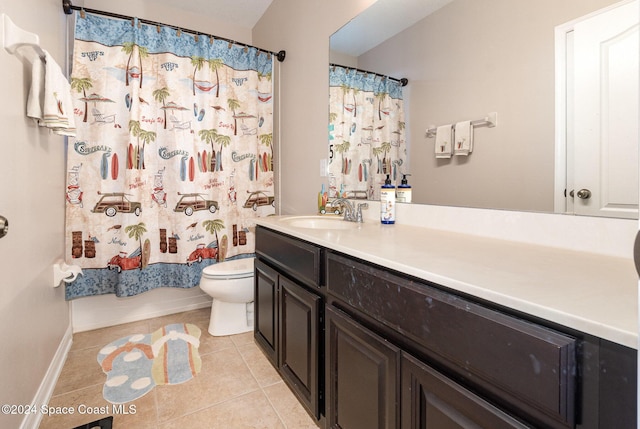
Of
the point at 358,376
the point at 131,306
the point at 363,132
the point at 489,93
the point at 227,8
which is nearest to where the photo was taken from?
the point at 358,376

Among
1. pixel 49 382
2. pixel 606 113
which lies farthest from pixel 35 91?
pixel 606 113

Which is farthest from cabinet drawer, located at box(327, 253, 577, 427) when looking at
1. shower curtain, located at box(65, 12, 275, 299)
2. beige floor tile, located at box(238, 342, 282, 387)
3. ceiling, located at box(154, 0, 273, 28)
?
ceiling, located at box(154, 0, 273, 28)

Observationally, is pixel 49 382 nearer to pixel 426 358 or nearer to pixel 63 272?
pixel 63 272

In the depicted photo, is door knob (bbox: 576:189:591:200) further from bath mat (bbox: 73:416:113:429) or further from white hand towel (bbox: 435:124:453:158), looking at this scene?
bath mat (bbox: 73:416:113:429)

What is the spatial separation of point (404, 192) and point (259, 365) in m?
1.28

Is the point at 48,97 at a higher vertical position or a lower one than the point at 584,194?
higher

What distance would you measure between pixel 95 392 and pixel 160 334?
2.02ft

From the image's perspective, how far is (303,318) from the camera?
1.30 metres

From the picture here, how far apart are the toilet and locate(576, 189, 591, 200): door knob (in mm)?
1735

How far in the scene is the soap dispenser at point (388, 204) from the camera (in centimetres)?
153

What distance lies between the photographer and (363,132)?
1.82 meters

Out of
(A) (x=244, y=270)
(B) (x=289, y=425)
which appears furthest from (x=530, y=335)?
(A) (x=244, y=270)

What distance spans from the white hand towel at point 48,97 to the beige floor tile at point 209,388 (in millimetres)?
1388

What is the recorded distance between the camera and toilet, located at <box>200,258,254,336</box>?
2.04 meters
